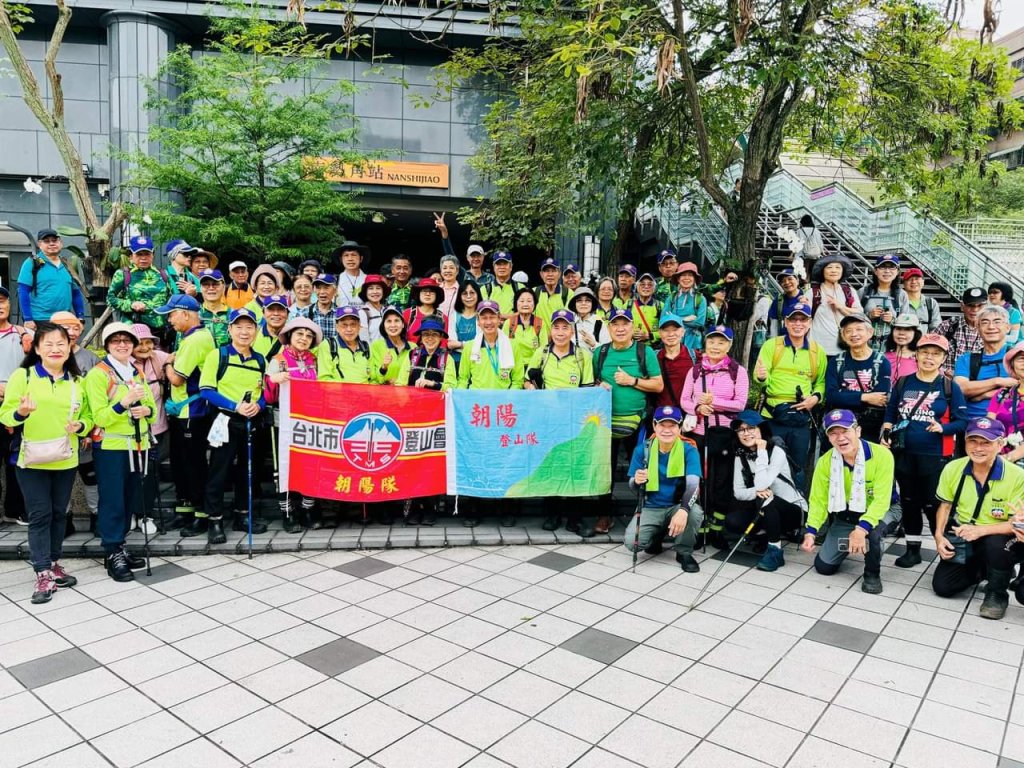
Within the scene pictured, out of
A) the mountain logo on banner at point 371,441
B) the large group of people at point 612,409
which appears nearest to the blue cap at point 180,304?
the large group of people at point 612,409

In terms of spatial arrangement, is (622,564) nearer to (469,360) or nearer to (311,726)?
(469,360)

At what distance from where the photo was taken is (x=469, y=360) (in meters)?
6.93

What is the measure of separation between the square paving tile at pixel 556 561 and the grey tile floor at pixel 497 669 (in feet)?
0.35

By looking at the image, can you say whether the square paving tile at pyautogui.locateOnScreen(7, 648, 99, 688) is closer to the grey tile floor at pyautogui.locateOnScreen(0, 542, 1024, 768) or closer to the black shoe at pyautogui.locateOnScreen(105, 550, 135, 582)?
the grey tile floor at pyautogui.locateOnScreen(0, 542, 1024, 768)

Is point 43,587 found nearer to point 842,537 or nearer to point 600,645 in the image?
point 600,645

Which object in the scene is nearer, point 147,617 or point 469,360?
point 147,617

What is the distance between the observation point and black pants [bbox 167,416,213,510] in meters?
6.44

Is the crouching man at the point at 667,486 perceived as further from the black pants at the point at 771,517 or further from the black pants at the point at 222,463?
the black pants at the point at 222,463

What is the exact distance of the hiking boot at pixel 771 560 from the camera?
6019 mm

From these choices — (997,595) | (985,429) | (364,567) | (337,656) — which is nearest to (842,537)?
(997,595)

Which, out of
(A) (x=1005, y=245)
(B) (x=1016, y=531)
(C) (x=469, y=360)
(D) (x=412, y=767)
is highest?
(A) (x=1005, y=245)

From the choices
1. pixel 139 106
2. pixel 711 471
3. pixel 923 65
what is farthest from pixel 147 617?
pixel 139 106

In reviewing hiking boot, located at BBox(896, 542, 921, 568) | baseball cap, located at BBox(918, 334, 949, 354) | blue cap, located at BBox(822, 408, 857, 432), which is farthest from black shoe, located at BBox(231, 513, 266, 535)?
baseball cap, located at BBox(918, 334, 949, 354)

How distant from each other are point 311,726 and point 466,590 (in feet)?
6.50
